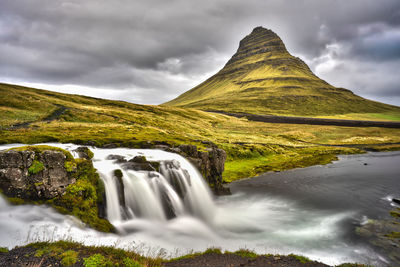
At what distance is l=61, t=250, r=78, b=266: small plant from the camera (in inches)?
345

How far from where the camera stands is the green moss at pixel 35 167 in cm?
1432

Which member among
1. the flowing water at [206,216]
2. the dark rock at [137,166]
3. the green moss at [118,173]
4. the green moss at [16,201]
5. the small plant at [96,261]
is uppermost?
the dark rock at [137,166]

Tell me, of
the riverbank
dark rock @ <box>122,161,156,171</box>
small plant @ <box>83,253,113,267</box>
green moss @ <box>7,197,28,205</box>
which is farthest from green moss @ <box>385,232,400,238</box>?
green moss @ <box>7,197,28,205</box>

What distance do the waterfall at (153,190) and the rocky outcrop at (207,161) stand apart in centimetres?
149

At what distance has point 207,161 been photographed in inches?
1122

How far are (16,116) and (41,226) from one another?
4678 cm

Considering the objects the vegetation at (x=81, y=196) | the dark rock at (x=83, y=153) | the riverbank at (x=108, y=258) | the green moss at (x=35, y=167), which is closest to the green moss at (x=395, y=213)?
the riverbank at (x=108, y=258)

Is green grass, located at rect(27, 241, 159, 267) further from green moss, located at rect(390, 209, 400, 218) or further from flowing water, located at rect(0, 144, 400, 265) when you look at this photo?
green moss, located at rect(390, 209, 400, 218)

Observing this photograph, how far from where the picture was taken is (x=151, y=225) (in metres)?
16.9

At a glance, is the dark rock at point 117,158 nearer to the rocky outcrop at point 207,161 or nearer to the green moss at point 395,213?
the rocky outcrop at point 207,161

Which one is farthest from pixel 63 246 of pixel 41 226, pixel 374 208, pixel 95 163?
pixel 374 208

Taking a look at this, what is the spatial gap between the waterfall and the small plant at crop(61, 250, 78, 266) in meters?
5.94

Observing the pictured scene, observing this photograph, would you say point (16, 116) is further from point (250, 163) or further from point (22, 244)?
point (250, 163)

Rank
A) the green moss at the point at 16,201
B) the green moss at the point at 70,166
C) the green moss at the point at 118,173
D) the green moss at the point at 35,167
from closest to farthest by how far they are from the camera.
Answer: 1. the green moss at the point at 16,201
2. the green moss at the point at 35,167
3. the green moss at the point at 70,166
4. the green moss at the point at 118,173
